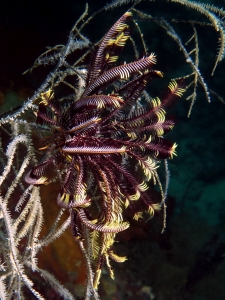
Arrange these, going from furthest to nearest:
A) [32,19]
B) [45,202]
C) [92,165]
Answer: [32,19], [45,202], [92,165]

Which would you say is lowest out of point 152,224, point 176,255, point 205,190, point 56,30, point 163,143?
point 176,255

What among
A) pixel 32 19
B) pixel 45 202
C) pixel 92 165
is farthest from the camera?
pixel 32 19

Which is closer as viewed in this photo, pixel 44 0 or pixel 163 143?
pixel 163 143

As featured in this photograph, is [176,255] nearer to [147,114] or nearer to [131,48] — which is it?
[147,114]

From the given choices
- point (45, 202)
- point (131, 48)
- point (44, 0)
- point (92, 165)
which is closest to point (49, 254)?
point (45, 202)

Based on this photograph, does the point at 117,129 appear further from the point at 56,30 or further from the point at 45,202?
the point at 56,30

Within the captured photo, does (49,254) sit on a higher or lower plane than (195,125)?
lower

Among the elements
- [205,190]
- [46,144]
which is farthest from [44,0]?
[205,190]
